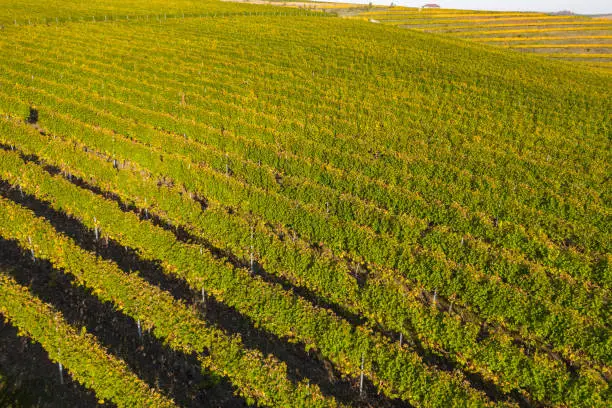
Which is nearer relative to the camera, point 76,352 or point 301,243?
point 76,352

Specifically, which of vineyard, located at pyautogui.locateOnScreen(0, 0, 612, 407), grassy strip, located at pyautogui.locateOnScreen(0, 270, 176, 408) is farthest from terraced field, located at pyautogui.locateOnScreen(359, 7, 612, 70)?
grassy strip, located at pyautogui.locateOnScreen(0, 270, 176, 408)

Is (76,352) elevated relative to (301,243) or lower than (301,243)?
lower

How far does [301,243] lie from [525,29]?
65.2 meters

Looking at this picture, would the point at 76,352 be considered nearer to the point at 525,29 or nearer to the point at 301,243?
the point at 301,243

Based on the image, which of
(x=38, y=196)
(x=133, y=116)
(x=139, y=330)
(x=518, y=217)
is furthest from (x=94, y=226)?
(x=518, y=217)

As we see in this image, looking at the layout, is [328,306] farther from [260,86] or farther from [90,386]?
[260,86]

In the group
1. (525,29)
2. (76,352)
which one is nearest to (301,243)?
(76,352)

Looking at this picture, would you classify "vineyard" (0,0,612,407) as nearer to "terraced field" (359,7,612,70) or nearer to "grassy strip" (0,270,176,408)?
"grassy strip" (0,270,176,408)

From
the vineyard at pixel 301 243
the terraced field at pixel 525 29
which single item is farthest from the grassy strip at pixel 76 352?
the terraced field at pixel 525 29

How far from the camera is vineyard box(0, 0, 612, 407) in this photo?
13.5 m

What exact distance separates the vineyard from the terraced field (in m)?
26.6

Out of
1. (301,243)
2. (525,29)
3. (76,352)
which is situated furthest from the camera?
(525,29)

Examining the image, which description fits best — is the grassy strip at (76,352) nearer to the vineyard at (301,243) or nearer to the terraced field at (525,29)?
the vineyard at (301,243)

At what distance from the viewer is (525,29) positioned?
2712 inches
